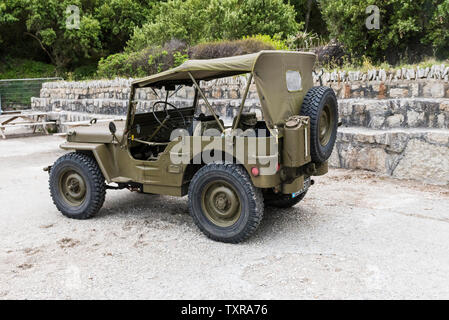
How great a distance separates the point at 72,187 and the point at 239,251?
8.05 ft

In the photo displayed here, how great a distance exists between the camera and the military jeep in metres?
4.37

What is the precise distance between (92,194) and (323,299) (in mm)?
3163

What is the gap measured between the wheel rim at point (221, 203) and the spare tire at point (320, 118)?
965 millimetres

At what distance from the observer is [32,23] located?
24641 millimetres

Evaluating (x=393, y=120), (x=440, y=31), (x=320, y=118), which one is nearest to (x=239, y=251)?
(x=320, y=118)

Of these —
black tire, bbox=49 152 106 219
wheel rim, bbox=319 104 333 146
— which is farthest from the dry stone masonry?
wheel rim, bbox=319 104 333 146

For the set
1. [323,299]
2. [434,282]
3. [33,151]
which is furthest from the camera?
[33,151]

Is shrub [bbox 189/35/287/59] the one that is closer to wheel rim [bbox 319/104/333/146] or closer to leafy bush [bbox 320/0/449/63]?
leafy bush [bbox 320/0/449/63]

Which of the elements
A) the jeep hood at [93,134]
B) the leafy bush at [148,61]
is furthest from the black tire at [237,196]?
the leafy bush at [148,61]

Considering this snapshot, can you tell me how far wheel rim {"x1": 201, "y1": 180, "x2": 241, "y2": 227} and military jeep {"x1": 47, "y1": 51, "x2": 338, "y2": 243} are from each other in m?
0.01

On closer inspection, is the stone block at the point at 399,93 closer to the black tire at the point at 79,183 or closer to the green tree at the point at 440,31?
the green tree at the point at 440,31

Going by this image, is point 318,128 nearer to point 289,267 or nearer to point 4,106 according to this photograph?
point 289,267

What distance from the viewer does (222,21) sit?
603 inches

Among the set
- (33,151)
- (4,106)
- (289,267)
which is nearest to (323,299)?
(289,267)
